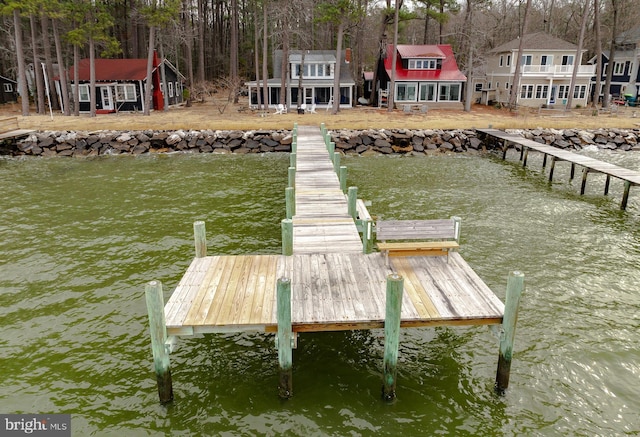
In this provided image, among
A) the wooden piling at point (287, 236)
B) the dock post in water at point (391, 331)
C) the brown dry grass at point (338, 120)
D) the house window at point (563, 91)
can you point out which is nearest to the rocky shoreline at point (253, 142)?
the brown dry grass at point (338, 120)

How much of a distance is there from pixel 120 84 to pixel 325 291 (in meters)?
39.3

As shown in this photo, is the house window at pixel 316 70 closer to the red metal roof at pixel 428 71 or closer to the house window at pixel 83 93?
the red metal roof at pixel 428 71

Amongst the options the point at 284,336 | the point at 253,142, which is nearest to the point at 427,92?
the point at 253,142

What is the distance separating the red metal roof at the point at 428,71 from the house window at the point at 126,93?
2394cm

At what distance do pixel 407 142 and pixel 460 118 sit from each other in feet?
28.8

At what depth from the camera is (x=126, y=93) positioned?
41.4m

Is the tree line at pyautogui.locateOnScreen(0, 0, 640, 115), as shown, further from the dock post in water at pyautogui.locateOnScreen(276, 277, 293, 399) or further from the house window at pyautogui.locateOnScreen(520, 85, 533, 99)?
the dock post in water at pyautogui.locateOnScreen(276, 277, 293, 399)

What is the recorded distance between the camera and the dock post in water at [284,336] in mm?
7043

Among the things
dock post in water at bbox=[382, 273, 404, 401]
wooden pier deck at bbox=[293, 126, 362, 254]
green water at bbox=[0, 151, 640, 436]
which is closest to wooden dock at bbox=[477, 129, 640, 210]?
green water at bbox=[0, 151, 640, 436]

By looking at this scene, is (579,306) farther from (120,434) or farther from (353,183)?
(353,183)

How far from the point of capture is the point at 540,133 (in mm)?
32031

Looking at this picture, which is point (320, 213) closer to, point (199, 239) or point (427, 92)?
point (199, 239)

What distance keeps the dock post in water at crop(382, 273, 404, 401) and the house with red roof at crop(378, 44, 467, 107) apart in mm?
39681

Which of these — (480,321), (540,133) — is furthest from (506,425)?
(540,133)
